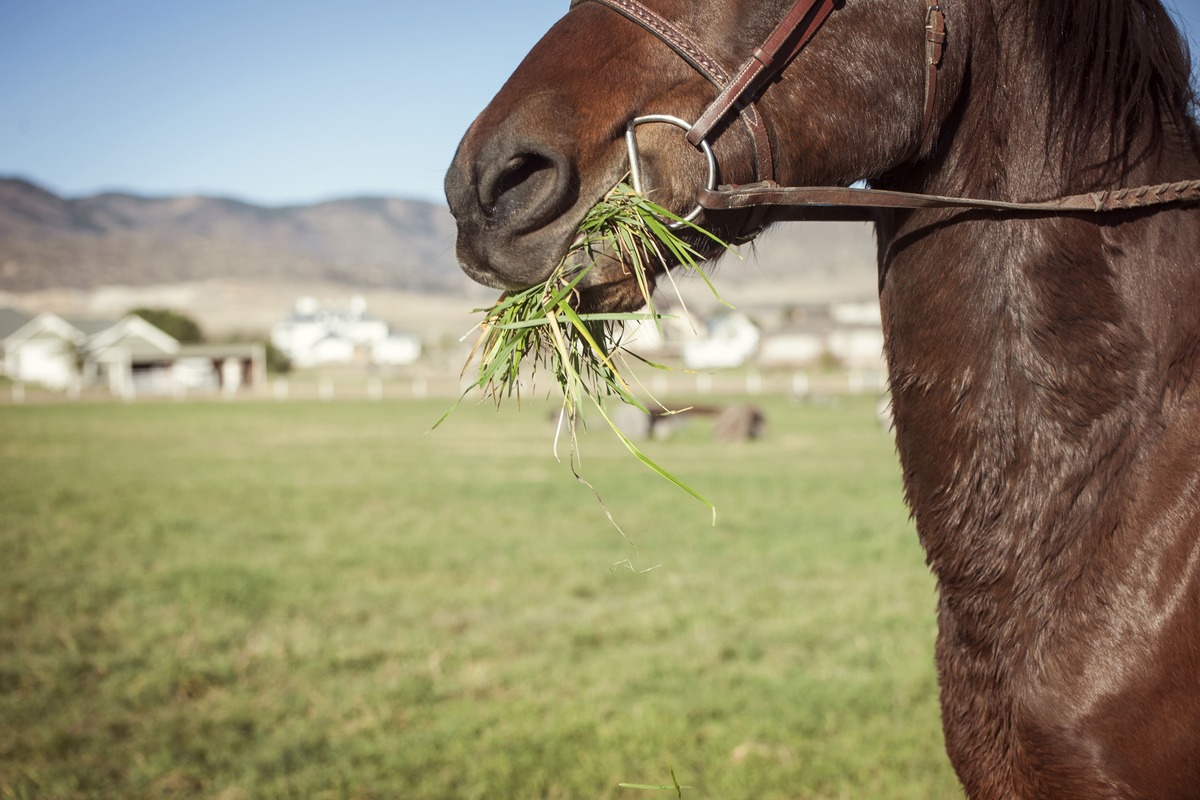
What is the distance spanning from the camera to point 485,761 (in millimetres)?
4855

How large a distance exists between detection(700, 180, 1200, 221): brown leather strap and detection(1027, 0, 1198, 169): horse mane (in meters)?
0.12

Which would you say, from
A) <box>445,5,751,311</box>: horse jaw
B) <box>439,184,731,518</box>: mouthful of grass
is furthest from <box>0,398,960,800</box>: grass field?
<box>445,5,751,311</box>: horse jaw

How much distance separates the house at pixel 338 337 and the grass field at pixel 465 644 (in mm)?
115669

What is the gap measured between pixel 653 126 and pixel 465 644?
5.75 metres

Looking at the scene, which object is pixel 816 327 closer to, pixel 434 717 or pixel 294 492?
pixel 294 492

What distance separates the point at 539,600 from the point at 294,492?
8381 mm

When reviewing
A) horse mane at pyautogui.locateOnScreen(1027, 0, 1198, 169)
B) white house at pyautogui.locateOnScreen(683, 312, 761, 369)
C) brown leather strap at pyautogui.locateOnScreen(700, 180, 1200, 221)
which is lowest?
brown leather strap at pyautogui.locateOnScreen(700, 180, 1200, 221)

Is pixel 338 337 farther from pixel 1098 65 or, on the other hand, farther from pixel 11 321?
pixel 1098 65

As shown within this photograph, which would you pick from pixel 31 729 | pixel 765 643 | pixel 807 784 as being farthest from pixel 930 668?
pixel 31 729

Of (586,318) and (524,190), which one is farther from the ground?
(524,190)

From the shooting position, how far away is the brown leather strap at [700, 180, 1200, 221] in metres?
1.82

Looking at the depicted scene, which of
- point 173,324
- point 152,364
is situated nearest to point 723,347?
point 173,324

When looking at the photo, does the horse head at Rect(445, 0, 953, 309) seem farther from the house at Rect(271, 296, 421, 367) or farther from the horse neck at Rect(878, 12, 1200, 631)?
the house at Rect(271, 296, 421, 367)

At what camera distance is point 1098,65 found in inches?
76.4
